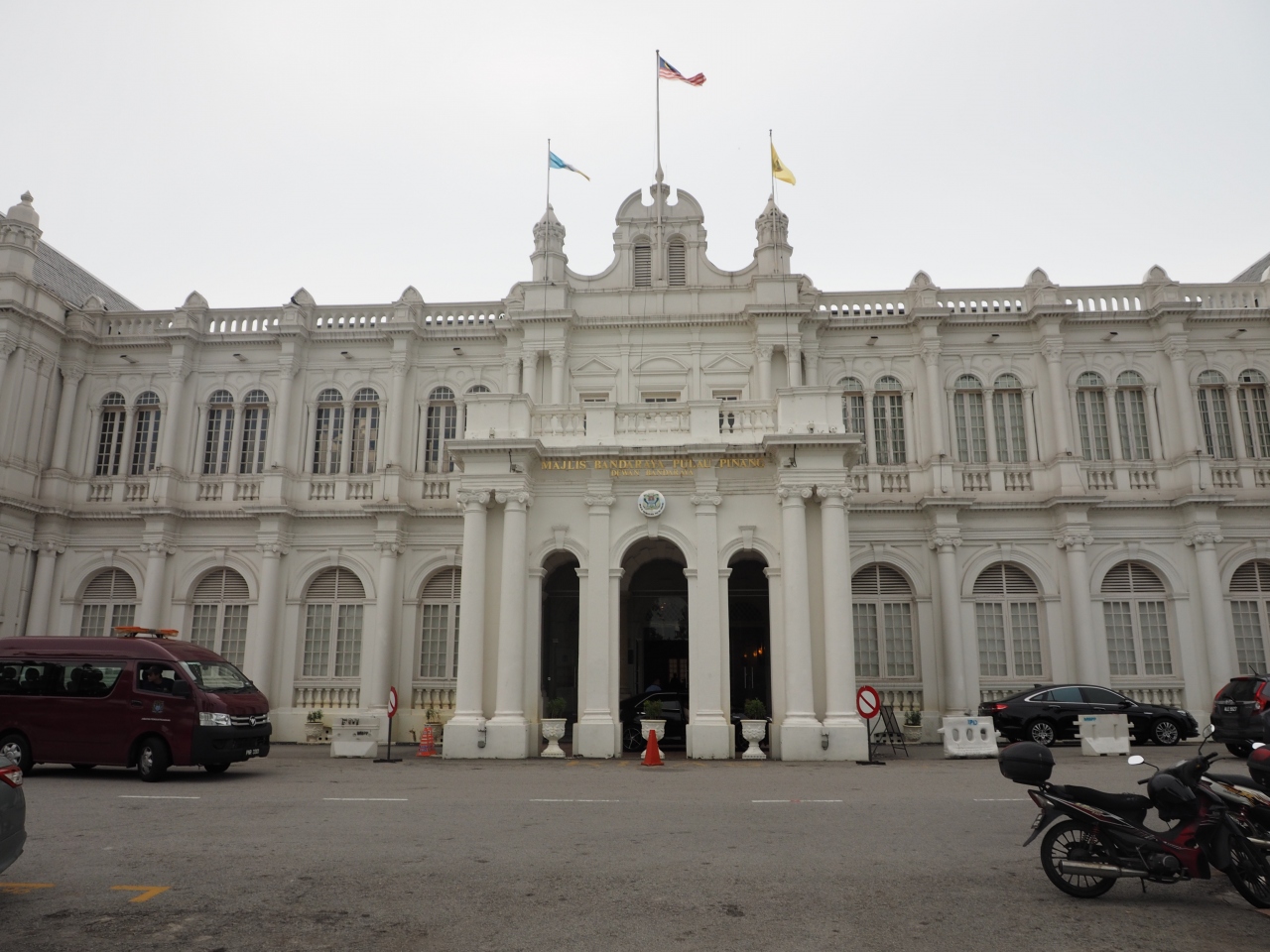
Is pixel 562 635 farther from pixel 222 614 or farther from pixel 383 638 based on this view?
pixel 222 614

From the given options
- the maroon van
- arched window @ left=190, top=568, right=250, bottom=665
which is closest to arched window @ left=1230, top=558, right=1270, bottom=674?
the maroon van

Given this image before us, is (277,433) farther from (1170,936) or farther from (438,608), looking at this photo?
(1170,936)

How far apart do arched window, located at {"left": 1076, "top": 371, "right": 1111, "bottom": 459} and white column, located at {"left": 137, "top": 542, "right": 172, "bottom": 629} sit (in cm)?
2601

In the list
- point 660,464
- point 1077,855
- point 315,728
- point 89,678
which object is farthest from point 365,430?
point 1077,855

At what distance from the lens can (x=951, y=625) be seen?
23672 mm

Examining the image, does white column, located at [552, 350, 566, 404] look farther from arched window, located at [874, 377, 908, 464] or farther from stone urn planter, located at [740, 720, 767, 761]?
stone urn planter, located at [740, 720, 767, 761]

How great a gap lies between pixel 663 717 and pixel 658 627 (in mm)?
4264

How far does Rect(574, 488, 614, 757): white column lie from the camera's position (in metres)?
18.3

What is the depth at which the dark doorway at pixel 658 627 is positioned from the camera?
24.0 metres

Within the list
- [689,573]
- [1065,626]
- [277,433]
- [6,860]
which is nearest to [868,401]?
[1065,626]

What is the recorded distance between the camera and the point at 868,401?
1014 inches

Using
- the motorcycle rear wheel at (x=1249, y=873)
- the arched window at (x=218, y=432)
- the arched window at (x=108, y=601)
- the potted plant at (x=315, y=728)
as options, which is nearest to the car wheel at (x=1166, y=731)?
the motorcycle rear wheel at (x=1249, y=873)

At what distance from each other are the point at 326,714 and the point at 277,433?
8.12 metres

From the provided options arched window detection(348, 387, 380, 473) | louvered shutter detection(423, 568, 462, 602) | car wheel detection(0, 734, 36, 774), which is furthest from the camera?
arched window detection(348, 387, 380, 473)
